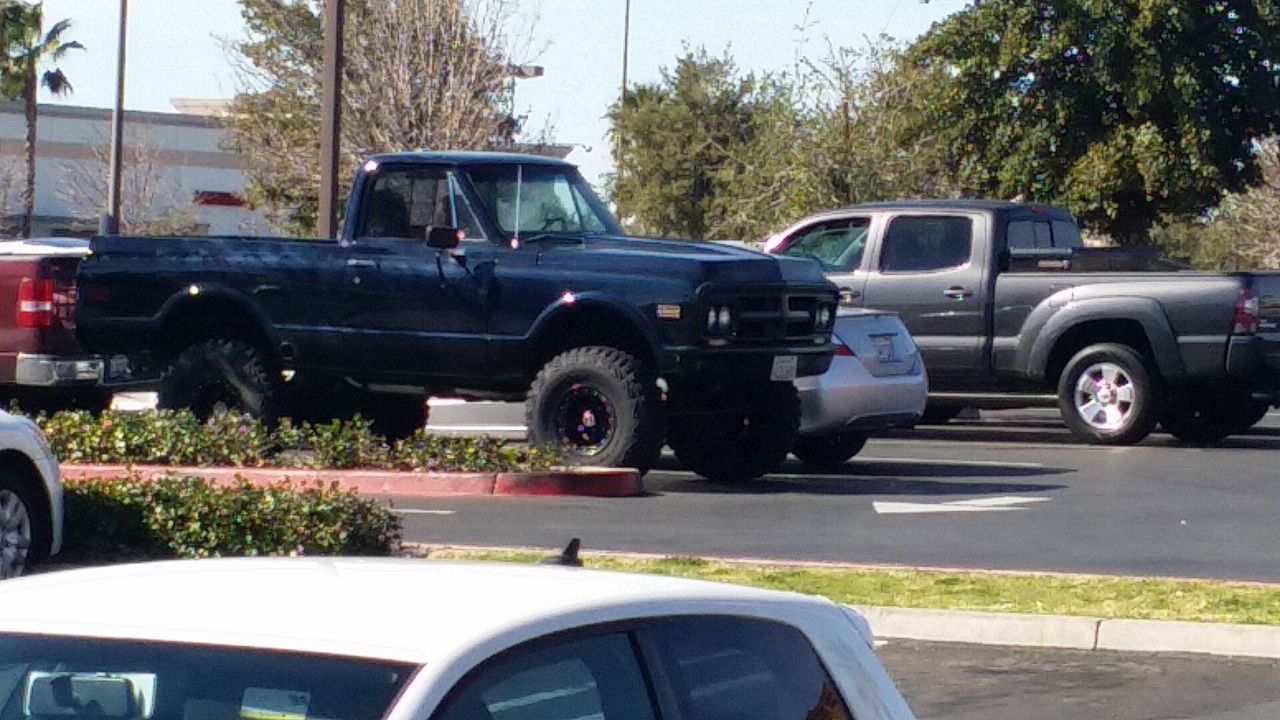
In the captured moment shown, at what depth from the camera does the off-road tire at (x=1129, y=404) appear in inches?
698

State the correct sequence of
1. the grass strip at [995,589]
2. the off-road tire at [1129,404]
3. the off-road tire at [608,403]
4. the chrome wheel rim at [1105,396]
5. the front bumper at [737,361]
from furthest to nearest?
the chrome wheel rim at [1105,396], the off-road tire at [1129,404], the off-road tire at [608,403], the front bumper at [737,361], the grass strip at [995,589]

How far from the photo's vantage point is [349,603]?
10.8 ft

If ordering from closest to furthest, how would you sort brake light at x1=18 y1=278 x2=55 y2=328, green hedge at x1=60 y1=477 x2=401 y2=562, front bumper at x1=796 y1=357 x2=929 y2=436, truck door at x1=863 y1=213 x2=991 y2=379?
green hedge at x1=60 y1=477 x2=401 y2=562, front bumper at x1=796 y1=357 x2=929 y2=436, brake light at x1=18 y1=278 x2=55 y2=328, truck door at x1=863 y1=213 x2=991 y2=379

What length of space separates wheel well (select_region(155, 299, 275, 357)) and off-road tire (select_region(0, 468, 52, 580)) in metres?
4.81

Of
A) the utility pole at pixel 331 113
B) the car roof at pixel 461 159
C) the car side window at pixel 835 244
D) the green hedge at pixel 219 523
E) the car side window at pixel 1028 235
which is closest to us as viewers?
the green hedge at pixel 219 523

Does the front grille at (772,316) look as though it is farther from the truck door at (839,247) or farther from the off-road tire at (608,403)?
the truck door at (839,247)

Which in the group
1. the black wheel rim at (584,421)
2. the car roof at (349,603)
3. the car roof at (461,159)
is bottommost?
the black wheel rim at (584,421)

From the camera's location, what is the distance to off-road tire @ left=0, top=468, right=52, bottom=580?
10.1m

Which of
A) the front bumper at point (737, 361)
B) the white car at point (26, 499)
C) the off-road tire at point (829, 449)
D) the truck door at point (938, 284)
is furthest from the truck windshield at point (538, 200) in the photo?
the white car at point (26, 499)

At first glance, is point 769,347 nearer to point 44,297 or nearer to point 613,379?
point 613,379

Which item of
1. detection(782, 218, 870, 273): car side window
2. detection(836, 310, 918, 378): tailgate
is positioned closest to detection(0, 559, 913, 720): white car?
detection(836, 310, 918, 378): tailgate

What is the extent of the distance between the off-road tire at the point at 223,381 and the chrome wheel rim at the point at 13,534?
490 centimetres

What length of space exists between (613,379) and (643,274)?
28.7 inches

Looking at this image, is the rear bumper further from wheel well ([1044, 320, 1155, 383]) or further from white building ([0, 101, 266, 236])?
white building ([0, 101, 266, 236])
